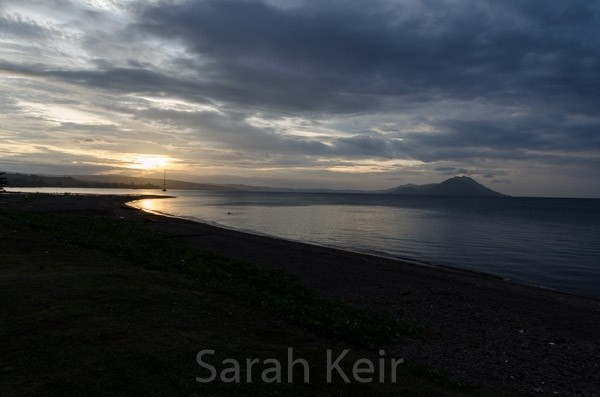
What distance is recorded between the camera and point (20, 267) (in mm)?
13391

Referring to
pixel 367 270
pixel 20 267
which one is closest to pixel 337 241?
pixel 367 270

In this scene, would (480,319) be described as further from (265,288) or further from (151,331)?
(151,331)

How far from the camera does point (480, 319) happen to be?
1642cm

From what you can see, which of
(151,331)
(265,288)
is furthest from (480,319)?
(151,331)

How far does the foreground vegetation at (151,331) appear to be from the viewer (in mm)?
6945

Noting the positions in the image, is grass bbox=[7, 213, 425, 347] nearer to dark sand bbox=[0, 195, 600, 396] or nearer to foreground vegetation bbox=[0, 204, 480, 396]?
foreground vegetation bbox=[0, 204, 480, 396]

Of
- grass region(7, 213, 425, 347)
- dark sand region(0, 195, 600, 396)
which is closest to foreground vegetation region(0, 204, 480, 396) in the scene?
grass region(7, 213, 425, 347)

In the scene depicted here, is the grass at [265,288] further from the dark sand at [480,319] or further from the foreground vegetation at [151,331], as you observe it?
the dark sand at [480,319]

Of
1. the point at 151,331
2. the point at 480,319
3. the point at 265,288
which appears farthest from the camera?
the point at 265,288

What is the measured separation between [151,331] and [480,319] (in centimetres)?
1316

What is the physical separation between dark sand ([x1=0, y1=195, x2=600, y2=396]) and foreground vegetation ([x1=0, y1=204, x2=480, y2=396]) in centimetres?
176

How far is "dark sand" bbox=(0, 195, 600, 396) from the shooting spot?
11000 millimetres

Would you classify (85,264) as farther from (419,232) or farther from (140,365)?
(419,232)

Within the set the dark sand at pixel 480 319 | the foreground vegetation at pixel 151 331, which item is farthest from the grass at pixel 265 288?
the dark sand at pixel 480 319
